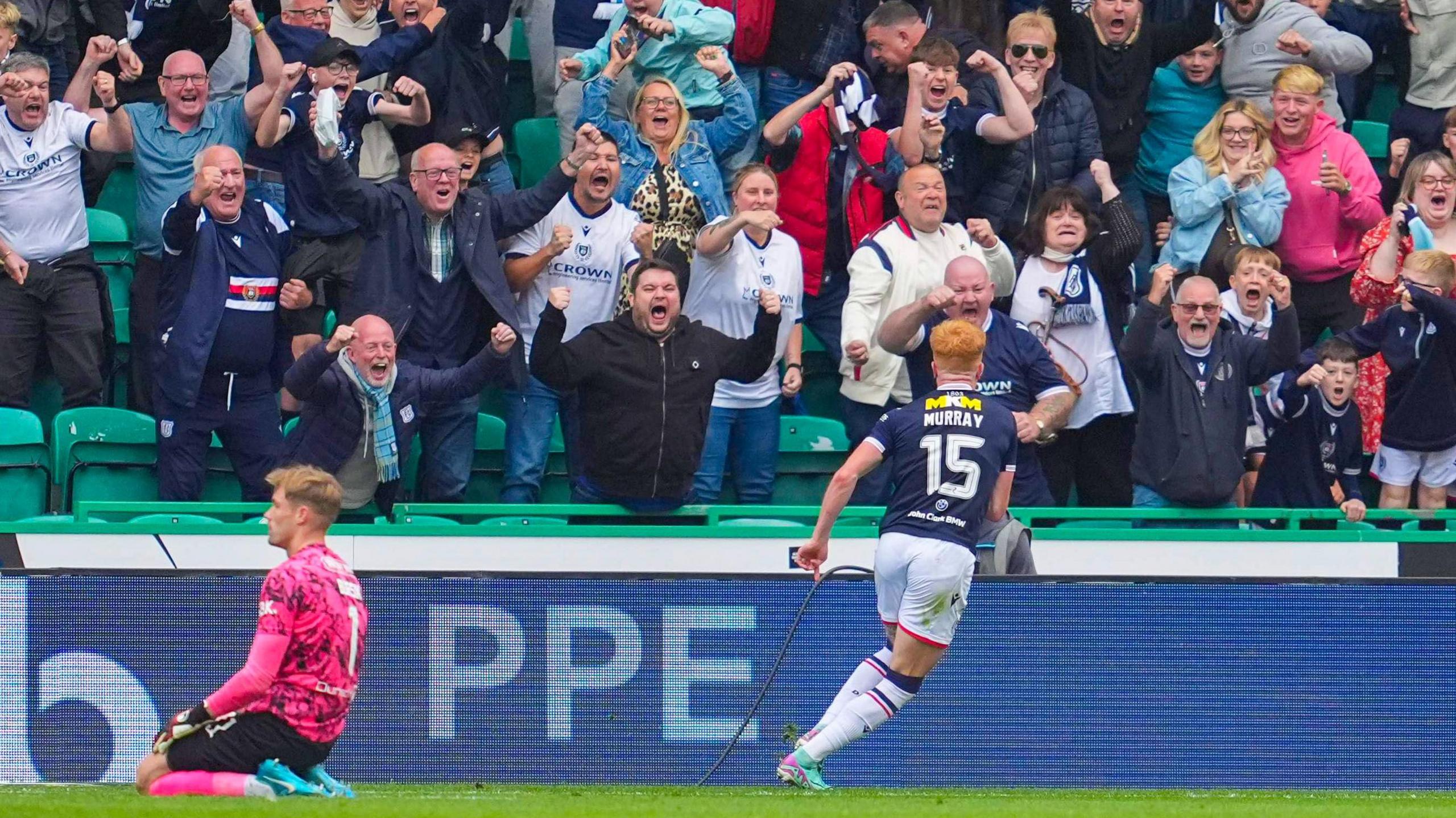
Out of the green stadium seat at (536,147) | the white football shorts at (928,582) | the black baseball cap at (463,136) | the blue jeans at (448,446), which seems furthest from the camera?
the green stadium seat at (536,147)

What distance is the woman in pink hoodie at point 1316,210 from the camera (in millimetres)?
11375

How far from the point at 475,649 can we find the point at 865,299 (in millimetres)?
2918

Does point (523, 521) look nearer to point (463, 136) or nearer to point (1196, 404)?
point (463, 136)

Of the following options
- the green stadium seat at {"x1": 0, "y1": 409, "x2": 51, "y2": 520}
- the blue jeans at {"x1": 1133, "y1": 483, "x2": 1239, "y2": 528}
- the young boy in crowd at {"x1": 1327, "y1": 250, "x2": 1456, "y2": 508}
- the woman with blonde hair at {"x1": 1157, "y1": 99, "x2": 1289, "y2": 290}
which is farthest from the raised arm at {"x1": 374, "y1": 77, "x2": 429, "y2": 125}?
the young boy in crowd at {"x1": 1327, "y1": 250, "x2": 1456, "y2": 508}

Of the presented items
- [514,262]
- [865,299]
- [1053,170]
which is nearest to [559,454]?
[514,262]

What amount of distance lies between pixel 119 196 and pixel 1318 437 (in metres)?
6.99

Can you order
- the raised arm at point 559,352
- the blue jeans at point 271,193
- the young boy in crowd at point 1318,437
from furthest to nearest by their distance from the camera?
the blue jeans at point 271,193 < the young boy in crowd at point 1318,437 < the raised arm at point 559,352

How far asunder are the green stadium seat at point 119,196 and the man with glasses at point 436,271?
238 centimetres

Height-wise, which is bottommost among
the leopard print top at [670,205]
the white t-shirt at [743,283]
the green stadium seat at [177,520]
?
the green stadium seat at [177,520]

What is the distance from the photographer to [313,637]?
6.64 m

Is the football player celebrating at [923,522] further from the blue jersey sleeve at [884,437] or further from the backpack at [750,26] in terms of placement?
the backpack at [750,26]

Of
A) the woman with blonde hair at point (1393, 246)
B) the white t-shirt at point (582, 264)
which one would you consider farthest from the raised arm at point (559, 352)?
the woman with blonde hair at point (1393, 246)

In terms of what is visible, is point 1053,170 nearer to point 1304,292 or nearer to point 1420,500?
point 1304,292

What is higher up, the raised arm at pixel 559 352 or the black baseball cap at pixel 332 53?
the black baseball cap at pixel 332 53
